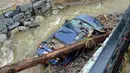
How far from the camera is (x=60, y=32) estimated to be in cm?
930

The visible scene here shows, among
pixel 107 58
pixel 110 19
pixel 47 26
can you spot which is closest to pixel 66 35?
pixel 47 26

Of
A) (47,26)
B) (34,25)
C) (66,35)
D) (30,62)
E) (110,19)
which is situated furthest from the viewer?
(47,26)

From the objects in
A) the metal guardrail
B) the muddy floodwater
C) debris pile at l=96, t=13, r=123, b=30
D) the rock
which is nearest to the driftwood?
the muddy floodwater

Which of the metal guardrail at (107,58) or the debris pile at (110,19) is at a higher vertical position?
the metal guardrail at (107,58)

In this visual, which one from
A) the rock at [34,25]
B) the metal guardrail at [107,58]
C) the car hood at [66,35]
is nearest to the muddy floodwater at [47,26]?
the rock at [34,25]

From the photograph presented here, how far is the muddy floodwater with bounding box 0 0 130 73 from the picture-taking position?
1026cm

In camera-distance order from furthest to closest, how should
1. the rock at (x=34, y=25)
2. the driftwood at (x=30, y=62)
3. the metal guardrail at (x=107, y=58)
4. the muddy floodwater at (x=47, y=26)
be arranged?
the rock at (x=34, y=25)
the muddy floodwater at (x=47, y=26)
the driftwood at (x=30, y=62)
the metal guardrail at (x=107, y=58)

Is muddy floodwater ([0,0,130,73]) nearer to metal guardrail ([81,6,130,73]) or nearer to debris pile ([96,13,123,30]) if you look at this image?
debris pile ([96,13,123,30])

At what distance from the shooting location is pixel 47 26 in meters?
12.2

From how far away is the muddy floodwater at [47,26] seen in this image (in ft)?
33.7

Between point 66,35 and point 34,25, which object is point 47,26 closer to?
point 34,25

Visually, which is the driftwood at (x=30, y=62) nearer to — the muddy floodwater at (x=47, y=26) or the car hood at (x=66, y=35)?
the car hood at (x=66, y=35)

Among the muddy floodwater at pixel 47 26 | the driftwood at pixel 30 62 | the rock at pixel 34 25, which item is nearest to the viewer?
the driftwood at pixel 30 62

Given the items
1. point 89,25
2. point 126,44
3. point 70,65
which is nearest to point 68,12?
point 89,25
